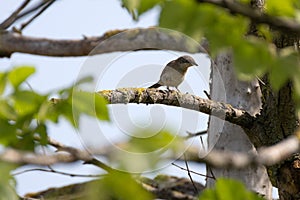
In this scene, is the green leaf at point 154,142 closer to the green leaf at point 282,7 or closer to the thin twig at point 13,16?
the green leaf at point 282,7

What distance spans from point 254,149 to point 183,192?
4.13ft

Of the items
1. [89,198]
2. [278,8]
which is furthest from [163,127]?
[278,8]

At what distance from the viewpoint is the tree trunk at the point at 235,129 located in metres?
2.89

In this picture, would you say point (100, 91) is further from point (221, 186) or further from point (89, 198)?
point (89, 198)

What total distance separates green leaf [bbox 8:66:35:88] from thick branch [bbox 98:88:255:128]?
116 centimetres

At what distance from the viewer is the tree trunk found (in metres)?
2.89

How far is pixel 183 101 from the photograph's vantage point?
2516mm

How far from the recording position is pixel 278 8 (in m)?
1.19

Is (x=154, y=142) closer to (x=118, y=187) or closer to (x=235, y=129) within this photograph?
(x=118, y=187)

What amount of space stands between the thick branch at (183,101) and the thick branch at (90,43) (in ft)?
2.82

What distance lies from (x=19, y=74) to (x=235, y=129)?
180 cm

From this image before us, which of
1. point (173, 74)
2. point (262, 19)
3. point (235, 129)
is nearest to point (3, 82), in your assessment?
point (262, 19)

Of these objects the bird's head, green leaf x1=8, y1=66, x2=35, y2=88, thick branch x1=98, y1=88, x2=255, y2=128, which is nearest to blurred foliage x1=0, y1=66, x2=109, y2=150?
green leaf x1=8, y1=66, x2=35, y2=88

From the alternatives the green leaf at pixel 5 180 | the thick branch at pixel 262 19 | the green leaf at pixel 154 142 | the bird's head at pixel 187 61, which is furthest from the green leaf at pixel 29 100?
the bird's head at pixel 187 61
